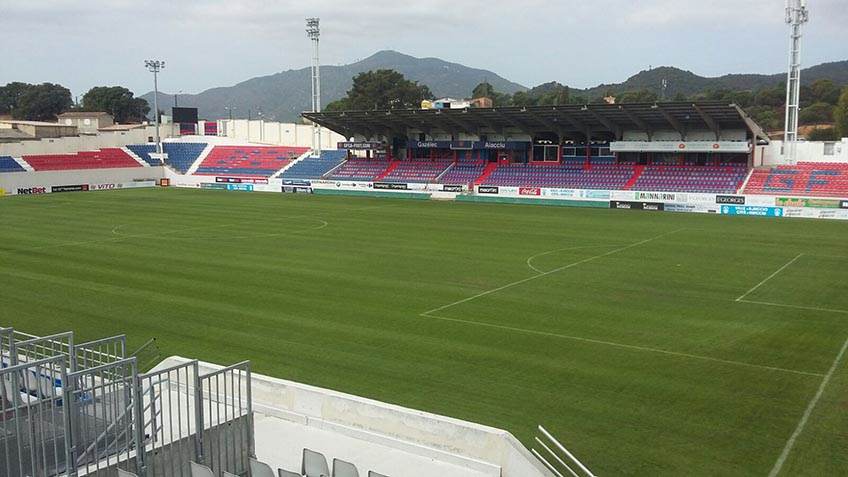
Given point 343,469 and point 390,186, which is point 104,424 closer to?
point 343,469

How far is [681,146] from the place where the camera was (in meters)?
56.2

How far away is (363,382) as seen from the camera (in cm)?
1546

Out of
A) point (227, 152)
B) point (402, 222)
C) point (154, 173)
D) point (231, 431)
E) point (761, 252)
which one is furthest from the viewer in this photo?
point (227, 152)

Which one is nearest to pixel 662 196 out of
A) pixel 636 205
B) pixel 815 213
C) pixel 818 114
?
pixel 636 205

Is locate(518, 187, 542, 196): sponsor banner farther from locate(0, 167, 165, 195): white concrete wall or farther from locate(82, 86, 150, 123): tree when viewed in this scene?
locate(82, 86, 150, 123): tree

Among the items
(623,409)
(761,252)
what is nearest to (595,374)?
(623,409)

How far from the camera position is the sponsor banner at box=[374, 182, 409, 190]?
65363 mm

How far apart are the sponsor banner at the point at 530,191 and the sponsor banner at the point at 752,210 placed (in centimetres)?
1412

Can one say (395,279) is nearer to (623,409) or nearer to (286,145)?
(623,409)

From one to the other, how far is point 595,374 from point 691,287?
34.2ft

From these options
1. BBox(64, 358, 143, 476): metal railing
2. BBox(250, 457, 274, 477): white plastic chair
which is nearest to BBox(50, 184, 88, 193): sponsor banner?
BBox(64, 358, 143, 476): metal railing

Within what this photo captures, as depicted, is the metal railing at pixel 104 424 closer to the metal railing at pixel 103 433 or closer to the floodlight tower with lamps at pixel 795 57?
the metal railing at pixel 103 433

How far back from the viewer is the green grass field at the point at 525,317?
13.4 meters

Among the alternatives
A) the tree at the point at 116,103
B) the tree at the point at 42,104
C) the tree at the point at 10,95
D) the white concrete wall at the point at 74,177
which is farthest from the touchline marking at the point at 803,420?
the tree at the point at 10,95
